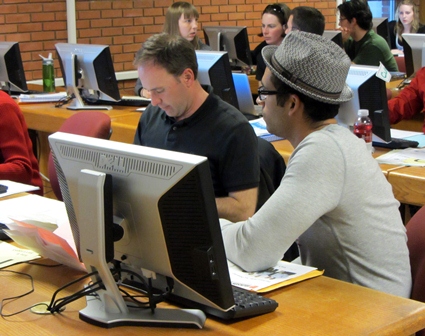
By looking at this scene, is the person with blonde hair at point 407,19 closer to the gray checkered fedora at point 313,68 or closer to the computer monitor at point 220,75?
the computer monitor at point 220,75

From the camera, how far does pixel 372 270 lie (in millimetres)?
1788

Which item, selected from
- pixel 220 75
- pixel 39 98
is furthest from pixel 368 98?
pixel 39 98

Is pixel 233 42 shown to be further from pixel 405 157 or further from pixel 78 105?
pixel 405 157

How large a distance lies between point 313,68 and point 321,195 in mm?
345

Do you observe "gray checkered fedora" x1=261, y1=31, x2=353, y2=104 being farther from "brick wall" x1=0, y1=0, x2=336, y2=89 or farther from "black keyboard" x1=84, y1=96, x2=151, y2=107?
"brick wall" x1=0, y1=0, x2=336, y2=89

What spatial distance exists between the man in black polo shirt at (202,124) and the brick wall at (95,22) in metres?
3.98

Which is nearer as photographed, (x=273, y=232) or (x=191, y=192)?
(x=191, y=192)

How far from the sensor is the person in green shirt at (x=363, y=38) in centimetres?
599

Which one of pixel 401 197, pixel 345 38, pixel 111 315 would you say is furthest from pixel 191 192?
pixel 345 38

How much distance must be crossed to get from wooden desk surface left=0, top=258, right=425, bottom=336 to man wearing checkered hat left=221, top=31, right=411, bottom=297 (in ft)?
0.39

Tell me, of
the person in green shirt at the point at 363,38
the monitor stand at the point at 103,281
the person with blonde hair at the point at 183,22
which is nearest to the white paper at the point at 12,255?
the monitor stand at the point at 103,281

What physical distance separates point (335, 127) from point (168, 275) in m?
0.60

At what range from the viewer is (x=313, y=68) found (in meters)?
1.80

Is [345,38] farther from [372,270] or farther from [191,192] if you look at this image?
[191,192]
